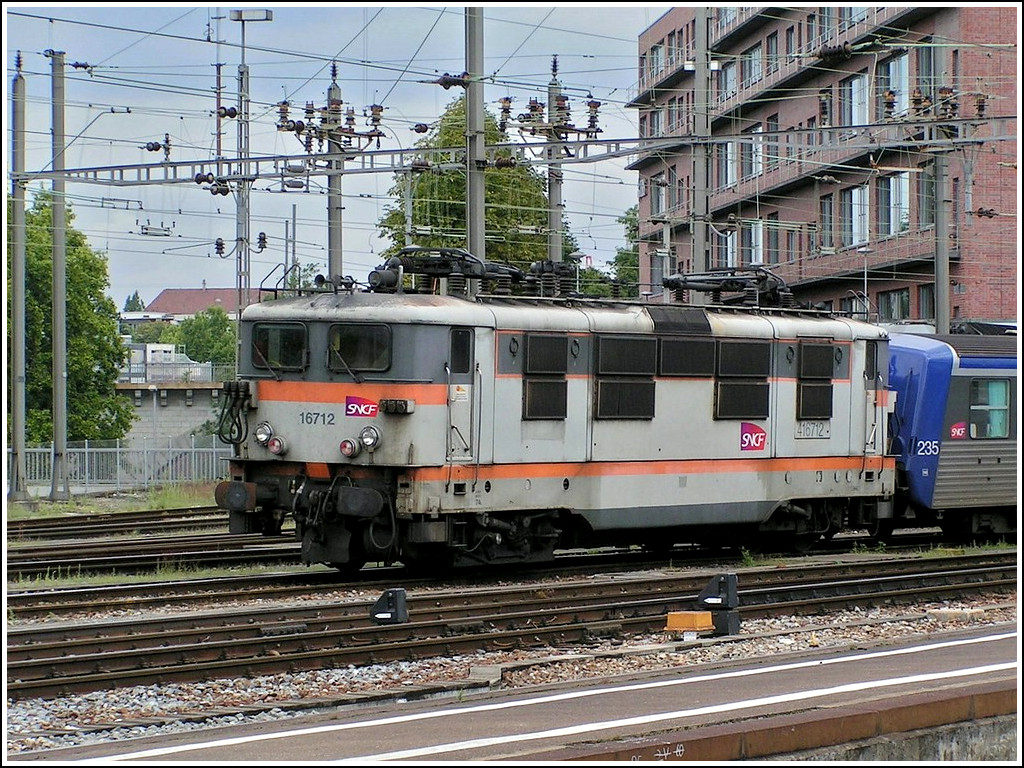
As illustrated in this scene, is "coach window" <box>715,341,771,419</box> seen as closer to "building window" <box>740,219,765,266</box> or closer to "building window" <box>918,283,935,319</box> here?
"building window" <box>918,283,935,319</box>

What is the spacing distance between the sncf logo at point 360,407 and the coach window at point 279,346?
0.83 m

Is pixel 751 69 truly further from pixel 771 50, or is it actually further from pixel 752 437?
pixel 752 437

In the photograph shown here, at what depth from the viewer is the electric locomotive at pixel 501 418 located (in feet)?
54.6

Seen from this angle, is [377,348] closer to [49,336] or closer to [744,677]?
[744,677]

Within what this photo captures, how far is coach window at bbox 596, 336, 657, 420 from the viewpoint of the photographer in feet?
59.1

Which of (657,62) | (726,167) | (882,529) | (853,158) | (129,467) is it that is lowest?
(882,529)

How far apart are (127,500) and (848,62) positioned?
992 inches

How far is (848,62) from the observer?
45469 mm

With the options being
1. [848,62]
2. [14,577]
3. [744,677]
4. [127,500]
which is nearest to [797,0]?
[848,62]

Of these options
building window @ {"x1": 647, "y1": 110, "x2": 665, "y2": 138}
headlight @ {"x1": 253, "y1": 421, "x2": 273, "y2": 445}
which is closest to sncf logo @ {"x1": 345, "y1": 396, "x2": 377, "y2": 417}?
headlight @ {"x1": 253, "y1": 421, "x2": 273, "y2": 445}

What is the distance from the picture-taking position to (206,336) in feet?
410

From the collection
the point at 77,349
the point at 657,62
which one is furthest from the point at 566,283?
the point at 657,62

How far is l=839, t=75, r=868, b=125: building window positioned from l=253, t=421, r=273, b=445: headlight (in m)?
31.5

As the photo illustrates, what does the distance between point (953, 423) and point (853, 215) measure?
27378 mm
